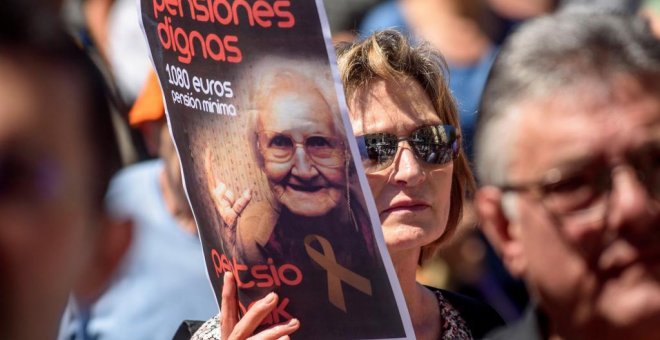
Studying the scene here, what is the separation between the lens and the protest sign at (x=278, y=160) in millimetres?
2260

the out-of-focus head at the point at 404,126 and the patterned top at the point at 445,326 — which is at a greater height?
the out-of-focus head at the point at 404,126

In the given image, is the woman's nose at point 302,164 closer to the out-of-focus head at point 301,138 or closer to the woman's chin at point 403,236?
the out-of-focus head at point 301,138

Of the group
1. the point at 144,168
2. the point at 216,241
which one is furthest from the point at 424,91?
the point at 144,168

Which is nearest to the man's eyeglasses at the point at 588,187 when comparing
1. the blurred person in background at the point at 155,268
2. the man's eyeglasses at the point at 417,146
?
the man's eyeglasses at the point at 417,146

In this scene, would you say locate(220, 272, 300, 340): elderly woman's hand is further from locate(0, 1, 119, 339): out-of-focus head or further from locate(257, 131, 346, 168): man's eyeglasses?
locate(0, 1, 119, 339): out-of-focus head

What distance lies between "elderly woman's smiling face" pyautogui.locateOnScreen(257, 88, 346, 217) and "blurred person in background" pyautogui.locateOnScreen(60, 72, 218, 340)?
136 cm

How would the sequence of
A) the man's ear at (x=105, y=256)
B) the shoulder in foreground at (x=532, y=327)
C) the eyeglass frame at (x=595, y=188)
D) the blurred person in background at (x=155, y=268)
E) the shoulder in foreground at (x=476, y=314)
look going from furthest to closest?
1. the blurred person in background at (x=155, y=268)
2. the shoulder in foreground at (x=476, y=314)
3. the shoulder in foreground at (x=532, y=327)
4. the eyeglass frame at (x=595, y=188)
5. the man's ear at (x=105, y=256)

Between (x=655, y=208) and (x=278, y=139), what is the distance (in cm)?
71

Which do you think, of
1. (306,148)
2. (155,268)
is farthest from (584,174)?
(155,268)

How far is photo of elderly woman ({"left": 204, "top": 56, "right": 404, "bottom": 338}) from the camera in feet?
7.45

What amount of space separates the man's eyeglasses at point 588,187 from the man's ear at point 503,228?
7cm

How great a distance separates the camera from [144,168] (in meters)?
4.56

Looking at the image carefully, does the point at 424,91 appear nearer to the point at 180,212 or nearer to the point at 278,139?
the point at 278,139

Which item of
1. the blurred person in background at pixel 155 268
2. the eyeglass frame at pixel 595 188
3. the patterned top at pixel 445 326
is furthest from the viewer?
the blurred person in background at pixel 155 268
